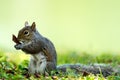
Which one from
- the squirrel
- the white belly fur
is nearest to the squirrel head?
the squirrel

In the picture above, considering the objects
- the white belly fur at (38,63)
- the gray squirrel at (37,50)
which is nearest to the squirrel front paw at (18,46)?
the gray squirrel at (37,50)

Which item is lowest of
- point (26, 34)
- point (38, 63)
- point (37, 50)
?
point (38, 63)

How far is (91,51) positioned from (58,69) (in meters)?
4.17

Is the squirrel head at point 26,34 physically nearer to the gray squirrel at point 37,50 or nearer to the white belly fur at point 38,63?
the gray squirrel at point 37,50

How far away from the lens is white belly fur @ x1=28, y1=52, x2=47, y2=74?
8742 mm

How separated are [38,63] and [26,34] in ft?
1.43

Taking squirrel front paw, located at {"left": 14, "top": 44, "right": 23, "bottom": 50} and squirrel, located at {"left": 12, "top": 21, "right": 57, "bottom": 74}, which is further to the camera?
squirrel, located at {"left": 12, "top": 21, "right": 57, "bottom": 74}

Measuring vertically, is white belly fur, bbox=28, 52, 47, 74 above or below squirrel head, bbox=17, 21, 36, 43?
below

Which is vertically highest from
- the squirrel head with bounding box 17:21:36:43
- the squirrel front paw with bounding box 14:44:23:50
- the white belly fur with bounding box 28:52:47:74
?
the squirrel head with bounding box 17:21:36:43

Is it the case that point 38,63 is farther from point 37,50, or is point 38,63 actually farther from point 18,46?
point 18,46

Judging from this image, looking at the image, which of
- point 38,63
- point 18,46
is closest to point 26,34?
point 18,46

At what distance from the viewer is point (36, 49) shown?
28.6 ft

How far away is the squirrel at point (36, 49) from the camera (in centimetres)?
866

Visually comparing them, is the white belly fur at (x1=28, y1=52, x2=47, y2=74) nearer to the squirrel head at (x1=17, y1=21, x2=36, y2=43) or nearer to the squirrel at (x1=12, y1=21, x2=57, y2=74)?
the squirrel at (x1=12, y1=21, x2=57, y2=74)
